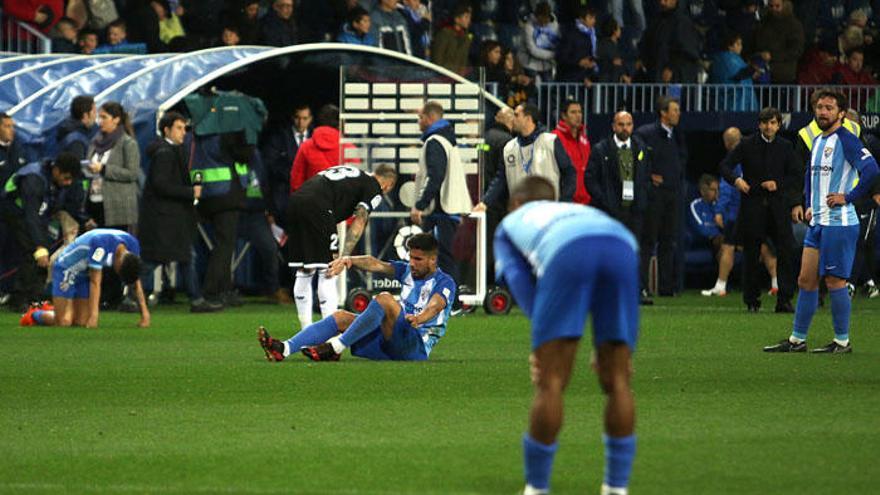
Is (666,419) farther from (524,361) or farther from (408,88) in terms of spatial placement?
(408,88)

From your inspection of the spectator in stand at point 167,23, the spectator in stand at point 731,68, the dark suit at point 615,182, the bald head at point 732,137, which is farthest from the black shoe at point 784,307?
the spectator in stand at point 167,23

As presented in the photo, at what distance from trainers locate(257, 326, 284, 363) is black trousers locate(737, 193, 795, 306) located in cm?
778

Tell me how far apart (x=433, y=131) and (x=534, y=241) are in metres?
13.1

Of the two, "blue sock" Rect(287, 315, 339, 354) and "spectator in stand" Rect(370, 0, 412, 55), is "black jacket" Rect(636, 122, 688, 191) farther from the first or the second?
"blue sock" Rect(287, 315, 339, 354)

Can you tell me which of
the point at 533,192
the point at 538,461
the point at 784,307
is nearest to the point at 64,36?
the point at 784,307

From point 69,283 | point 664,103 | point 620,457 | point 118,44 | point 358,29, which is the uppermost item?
point 358,29

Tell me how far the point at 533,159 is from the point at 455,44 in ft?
18.6

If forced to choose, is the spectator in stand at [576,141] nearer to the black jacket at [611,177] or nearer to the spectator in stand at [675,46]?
the black jacket at [611,177]

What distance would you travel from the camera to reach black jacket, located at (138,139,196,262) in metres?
22.2

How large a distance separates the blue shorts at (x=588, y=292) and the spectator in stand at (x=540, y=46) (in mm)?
20250

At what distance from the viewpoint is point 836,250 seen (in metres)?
16.2

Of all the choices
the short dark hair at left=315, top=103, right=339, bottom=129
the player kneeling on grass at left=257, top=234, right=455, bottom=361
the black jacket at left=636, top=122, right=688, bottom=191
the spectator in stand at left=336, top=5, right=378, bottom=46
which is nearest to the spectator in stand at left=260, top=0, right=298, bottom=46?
the spectator in stand at left=336, top=5, right=378, bottom=46

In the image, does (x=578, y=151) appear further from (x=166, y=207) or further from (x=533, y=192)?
(x=533, y=192)

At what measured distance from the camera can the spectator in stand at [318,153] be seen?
2288cm
